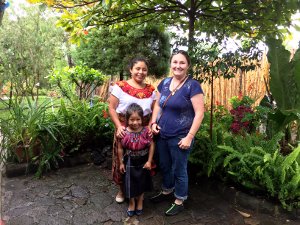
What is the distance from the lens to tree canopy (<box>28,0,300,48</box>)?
380 centimetres

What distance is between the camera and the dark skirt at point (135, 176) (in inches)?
118

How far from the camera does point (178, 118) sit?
9.43 feet

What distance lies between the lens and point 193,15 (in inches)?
164

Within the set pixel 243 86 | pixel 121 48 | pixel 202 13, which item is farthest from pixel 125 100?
pixel 243 86

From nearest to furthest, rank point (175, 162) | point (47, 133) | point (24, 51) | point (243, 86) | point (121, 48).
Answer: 1. point (175, 162)
2. point (47, 133)
3. point (24, 51)
4. point (121, 48)
5. point (243, 86)

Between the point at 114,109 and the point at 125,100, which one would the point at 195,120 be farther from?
the point at 114,109

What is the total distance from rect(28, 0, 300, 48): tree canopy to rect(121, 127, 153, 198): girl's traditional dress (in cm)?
165

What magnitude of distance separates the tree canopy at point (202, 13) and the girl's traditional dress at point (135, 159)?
64.8 inches

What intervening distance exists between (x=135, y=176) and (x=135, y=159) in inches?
7.3

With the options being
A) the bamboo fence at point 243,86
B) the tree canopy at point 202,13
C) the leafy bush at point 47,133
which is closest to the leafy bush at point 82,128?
the leafy bush at point 47,133

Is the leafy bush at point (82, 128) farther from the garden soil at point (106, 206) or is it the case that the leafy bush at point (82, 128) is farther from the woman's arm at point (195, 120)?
the woman's arm at point (195, 120)

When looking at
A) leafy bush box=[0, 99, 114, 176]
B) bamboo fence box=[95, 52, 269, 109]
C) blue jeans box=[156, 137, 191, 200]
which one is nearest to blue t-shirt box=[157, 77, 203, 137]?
blue jeans box=[156, 137, 191, 200]

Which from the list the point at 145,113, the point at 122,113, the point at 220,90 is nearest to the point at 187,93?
the point at 145,113

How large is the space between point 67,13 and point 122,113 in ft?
6.41
